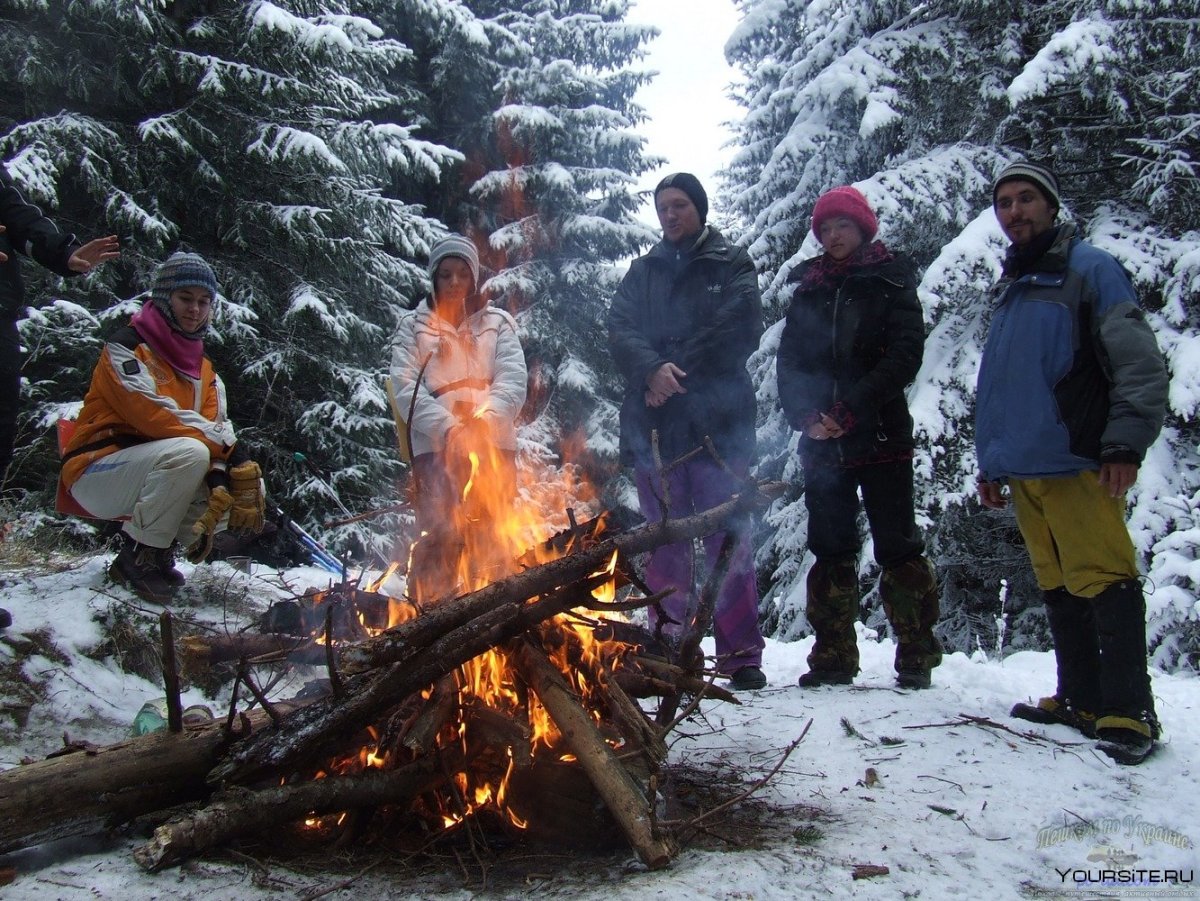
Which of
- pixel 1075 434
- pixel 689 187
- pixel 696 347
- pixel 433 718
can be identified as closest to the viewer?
pixel 433 718

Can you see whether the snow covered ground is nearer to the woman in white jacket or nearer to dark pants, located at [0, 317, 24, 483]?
dark pants, located at [0, 317, 24, 483]

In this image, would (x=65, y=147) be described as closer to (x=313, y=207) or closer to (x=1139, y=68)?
(x=313, y=207)

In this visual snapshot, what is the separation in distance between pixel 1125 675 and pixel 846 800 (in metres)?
1.44

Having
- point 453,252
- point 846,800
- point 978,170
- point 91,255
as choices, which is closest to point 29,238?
point 91,255

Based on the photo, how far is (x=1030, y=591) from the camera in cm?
992

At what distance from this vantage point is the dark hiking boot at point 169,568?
183 inches

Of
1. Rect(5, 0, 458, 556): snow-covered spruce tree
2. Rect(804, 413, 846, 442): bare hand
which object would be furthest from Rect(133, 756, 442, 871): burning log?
Rect(5, 0, 458, 556): snow-covered spruce tree

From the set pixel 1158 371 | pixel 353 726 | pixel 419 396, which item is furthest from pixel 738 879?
pixel 419 396

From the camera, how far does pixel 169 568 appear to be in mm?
4711

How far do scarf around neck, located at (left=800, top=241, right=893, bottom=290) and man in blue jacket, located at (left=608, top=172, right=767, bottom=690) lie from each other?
0.35m

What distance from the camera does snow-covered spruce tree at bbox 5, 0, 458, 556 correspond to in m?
8.76

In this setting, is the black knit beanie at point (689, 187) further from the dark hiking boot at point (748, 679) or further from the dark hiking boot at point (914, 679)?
the dark hiking boot at point (914, 679)

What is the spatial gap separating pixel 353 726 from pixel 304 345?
27.5ft

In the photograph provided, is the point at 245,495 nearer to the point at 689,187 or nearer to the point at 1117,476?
the point at 689,187
